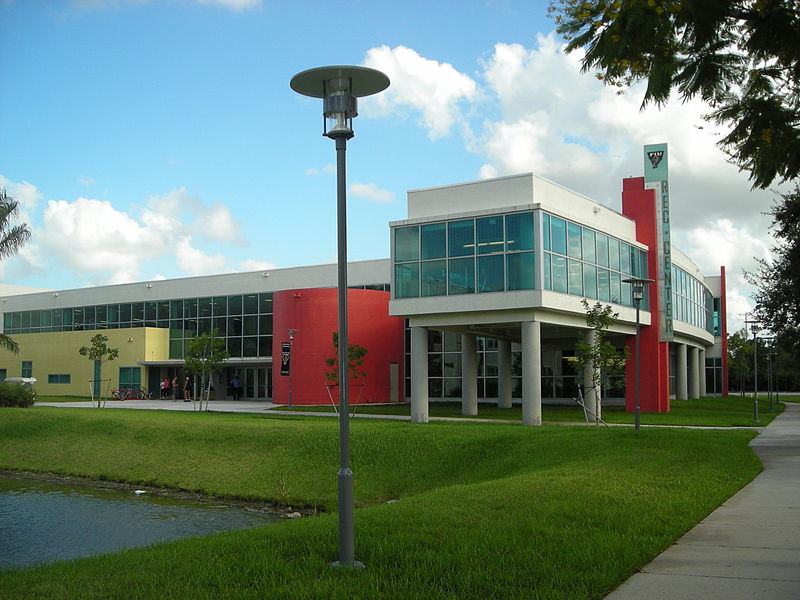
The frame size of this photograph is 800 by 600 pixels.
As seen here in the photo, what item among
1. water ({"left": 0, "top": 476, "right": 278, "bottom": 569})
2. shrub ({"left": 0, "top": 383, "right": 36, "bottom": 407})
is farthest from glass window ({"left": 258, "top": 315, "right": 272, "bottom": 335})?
water ({"left": 0, "top": 476, "right": 278, "bottom": 569})

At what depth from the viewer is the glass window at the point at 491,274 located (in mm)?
28161

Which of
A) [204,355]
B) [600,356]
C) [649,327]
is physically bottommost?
[600,356]

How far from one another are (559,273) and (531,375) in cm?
383

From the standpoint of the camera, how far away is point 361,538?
8.84m

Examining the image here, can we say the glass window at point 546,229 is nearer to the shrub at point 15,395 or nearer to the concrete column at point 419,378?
the concrete column at point 419,378

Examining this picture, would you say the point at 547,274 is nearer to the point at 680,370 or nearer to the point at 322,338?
the point at 322,338

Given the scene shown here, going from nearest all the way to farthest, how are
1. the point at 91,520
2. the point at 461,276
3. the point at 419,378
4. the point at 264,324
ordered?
1. the point at 91,520
2. the point at 461,276
3. the point at 419,378
4. the point at 264,324

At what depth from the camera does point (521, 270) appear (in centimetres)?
2777

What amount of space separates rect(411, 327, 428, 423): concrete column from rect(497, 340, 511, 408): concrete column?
8282mm

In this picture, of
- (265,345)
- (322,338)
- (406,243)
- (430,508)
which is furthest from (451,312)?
(265,345)

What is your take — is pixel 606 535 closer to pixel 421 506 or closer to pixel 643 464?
pixel 421 506

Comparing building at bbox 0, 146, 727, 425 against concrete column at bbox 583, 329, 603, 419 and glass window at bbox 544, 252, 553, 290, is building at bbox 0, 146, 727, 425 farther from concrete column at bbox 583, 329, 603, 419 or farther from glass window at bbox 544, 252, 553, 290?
concrete column at bbox 583, 329, 603, 419

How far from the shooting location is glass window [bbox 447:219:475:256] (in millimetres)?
28969

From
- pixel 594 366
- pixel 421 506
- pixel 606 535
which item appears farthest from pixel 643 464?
pixel 594 366
